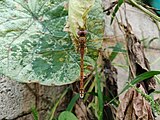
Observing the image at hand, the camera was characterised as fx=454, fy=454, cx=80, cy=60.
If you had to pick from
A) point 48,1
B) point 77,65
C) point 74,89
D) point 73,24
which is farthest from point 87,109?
point 73,24

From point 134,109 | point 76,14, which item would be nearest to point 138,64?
point 134,109

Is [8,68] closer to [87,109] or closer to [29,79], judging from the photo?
[29,79]

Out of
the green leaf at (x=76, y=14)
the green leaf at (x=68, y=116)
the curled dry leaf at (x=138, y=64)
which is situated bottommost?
the green leaf at (x=68, y=116)

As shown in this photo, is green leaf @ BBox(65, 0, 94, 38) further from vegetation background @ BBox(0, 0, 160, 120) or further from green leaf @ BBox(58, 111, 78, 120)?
green leaf @ BBox(58, 111, 78, 120)

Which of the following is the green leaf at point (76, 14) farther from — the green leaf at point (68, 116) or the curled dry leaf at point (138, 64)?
the curled dry leaf at point (138, 64)

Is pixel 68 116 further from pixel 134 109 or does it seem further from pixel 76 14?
pixel 76 14

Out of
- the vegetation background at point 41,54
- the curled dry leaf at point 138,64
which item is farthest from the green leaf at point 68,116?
the curled dry leaf at point 138,64
